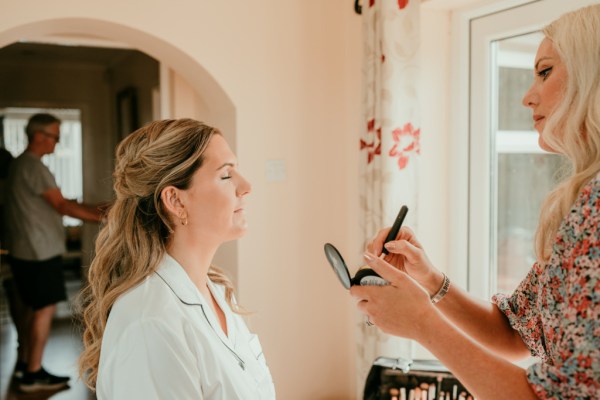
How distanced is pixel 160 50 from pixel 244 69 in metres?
0.38

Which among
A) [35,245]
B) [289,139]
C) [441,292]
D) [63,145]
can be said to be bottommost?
[35,245]

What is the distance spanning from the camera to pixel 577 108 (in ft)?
3.67

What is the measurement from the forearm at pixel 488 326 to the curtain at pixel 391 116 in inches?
42.2

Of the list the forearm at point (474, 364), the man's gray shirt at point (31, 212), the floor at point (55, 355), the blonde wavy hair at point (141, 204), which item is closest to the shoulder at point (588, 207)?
the forearm at point (474, 364)

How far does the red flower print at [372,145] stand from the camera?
2.60m

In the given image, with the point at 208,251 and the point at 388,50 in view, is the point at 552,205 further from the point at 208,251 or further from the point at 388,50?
the point at 388,50

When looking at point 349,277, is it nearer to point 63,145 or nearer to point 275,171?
point 275,171

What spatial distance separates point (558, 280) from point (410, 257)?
0.50 meters

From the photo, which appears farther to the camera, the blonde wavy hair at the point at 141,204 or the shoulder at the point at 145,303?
the blonde wavy hair at the point at 141,204

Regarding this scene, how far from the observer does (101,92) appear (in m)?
6.96

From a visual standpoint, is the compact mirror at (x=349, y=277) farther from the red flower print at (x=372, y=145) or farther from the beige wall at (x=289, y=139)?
the beige wall at (x=289, y=139)

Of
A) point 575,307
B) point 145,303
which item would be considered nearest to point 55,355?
point 145,303

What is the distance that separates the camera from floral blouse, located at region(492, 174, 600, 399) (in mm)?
952

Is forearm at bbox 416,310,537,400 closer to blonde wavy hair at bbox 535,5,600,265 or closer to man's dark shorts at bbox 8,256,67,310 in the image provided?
blonde wavy hair at bbox 535,5,600,265
